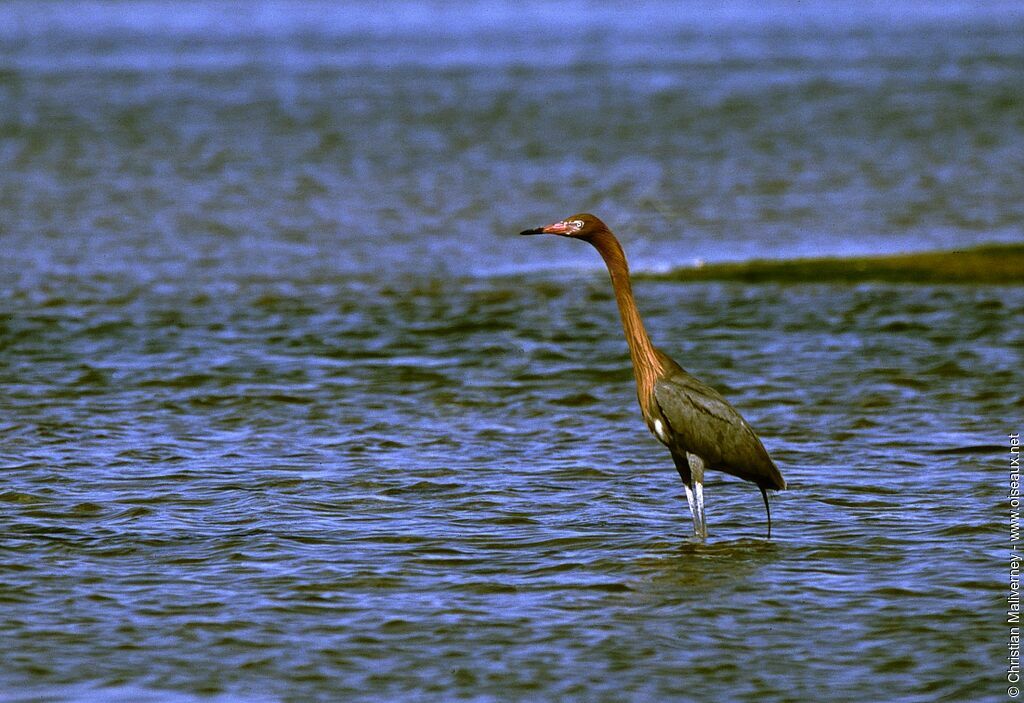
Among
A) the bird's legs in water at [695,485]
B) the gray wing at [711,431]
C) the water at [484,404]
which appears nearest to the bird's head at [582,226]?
the gray wing at [711,431]

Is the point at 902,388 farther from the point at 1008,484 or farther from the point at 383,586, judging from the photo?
the point at 383,586

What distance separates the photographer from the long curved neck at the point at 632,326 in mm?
8352

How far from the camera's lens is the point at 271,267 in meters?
16.8

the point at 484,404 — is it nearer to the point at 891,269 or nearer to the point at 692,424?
the point at 692,424

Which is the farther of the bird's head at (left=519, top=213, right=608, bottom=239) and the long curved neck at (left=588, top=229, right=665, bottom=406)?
the bird's head at (left=519, top=213, right=608, bottom=239)

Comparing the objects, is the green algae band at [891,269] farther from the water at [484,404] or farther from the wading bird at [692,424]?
the wading bird at [692,424]

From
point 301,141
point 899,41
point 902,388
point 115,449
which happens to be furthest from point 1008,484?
point 899,41

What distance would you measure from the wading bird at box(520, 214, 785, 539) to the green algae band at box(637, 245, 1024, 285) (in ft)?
24.3

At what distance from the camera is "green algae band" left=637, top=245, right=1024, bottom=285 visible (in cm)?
1538

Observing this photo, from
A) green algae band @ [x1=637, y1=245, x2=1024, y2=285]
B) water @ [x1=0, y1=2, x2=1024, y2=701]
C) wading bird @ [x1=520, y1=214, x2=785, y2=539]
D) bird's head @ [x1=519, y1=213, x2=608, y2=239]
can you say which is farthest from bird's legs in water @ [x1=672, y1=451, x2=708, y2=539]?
green algae band @ [x1=637, y1=245, x2=1024, y2=285]

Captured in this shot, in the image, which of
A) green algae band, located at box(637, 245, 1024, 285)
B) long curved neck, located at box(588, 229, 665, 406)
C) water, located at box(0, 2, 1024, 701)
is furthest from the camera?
green algae band, located at box(637, 245, 1024, 285)

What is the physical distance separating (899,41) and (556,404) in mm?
30947

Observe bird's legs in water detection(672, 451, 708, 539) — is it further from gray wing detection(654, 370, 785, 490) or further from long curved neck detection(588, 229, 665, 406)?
long curved neck detection(588, 229, 665, 406)

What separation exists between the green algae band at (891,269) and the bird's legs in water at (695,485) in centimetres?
752
